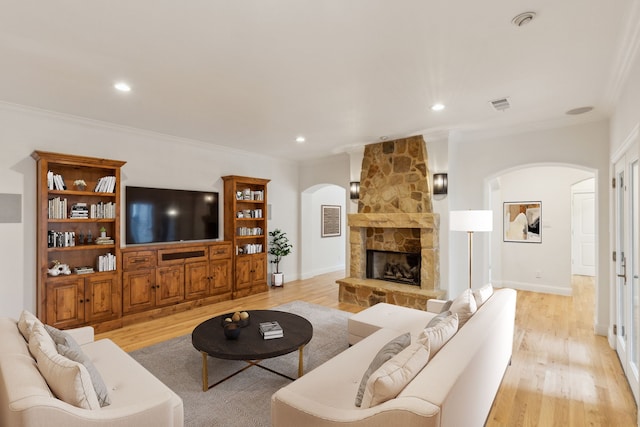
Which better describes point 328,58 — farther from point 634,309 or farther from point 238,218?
point 238,218

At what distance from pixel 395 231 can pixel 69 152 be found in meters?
4.94

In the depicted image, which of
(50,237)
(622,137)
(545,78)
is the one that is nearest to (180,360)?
(50,237)

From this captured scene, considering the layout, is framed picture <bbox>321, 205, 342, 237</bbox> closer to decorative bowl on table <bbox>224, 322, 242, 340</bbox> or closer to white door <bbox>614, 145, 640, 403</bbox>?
decorative bowl on table <bbox>224, 322, 242, 340</bbox>

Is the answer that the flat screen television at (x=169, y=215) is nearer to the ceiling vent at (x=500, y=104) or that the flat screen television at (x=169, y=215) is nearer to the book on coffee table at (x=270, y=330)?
the book on coffee table at (x=270, y=330)

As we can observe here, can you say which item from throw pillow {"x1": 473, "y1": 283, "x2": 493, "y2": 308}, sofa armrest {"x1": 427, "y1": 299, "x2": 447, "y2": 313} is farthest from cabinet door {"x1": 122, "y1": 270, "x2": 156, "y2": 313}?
throw pillow {"x1": 473, "y1": 283, "x2": 493, "y2": 308}

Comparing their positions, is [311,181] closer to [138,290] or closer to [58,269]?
[138,290]

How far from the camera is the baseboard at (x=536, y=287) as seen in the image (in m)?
6.04

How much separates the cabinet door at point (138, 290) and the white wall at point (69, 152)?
3.19ft

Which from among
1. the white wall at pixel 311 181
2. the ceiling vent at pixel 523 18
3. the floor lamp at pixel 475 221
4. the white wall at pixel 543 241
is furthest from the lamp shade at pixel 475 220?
the white wall at pixel 543 241

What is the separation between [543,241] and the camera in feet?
20.7

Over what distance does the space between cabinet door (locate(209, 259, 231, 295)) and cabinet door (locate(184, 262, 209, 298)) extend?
11 centimetres

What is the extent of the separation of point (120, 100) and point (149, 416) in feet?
10.8

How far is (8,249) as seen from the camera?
→ 3766 mm

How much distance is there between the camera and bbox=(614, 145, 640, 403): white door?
2.78 m
